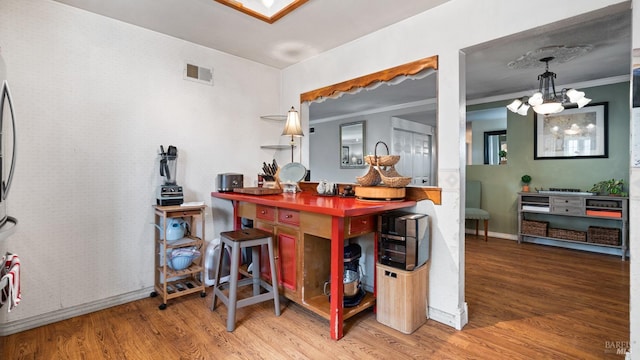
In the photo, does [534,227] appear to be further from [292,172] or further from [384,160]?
[292,172]

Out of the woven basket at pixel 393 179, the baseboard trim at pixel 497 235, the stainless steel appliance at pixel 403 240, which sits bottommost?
the baseboard trim at pixel 497 235

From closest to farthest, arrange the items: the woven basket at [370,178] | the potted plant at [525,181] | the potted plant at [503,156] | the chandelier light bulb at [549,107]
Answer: the woven basket at [370,178]
the chandelier light bulb at [549,107]
the potted plant at [525,181]
the potted plant at [503,156]

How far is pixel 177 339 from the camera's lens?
6.52 feet

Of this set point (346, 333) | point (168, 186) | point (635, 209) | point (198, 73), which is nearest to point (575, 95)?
point (635, 209)

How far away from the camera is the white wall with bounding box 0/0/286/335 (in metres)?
2.12

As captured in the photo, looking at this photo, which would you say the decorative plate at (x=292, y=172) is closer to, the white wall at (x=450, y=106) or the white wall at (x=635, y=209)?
the white wall at (x=450, y=106)

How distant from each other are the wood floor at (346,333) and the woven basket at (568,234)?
61.3 inches

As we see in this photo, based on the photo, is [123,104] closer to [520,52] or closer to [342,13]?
[342,13]

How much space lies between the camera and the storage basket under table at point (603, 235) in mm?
3893

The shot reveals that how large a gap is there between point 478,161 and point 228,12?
4.94m

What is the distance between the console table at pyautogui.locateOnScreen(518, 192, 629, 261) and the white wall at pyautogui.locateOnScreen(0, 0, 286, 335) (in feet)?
14.8

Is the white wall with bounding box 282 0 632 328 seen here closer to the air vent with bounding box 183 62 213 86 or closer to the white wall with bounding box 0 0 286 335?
the air vent with bounding box 183 62 213 86

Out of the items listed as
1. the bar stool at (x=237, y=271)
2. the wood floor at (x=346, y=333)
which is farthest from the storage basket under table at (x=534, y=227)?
the bar stool at (x=237, y=271)

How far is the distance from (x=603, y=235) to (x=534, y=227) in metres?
0.75
